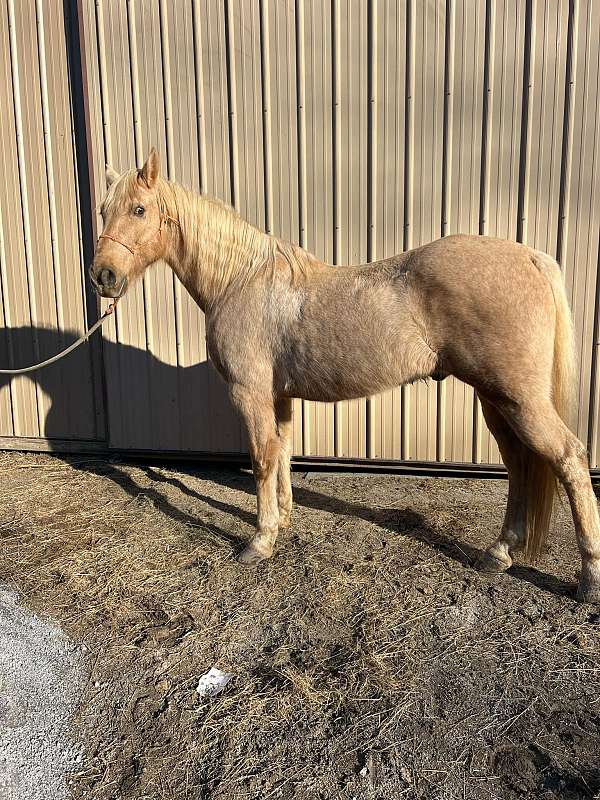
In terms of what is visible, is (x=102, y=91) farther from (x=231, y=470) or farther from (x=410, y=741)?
(x=410, y=741)

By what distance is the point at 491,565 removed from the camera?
3215 millimetres

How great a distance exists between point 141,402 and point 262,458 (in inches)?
82.4

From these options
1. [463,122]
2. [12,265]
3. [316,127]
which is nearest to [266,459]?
[316,127]

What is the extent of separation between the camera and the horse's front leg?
10.9 feet

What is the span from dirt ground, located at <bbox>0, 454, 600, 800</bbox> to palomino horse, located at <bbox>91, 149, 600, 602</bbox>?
344 millimetres

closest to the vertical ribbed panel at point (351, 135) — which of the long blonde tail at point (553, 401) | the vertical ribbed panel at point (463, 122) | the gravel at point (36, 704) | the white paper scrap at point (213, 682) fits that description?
the vertical ribbed panel at point (463, 122)

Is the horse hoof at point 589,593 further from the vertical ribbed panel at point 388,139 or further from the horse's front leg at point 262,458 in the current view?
the vertical ribbed panel at point 388,139

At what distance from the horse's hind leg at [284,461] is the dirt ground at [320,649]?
0.18 meters

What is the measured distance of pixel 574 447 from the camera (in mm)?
2768

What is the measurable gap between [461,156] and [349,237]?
3.15ft

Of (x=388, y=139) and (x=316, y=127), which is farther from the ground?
(x=316, y=127)

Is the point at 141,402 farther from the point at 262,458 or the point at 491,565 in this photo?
the point at 491,565

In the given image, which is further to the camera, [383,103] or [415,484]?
[415,484]

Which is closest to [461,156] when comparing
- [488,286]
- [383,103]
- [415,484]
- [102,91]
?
[383,103]
